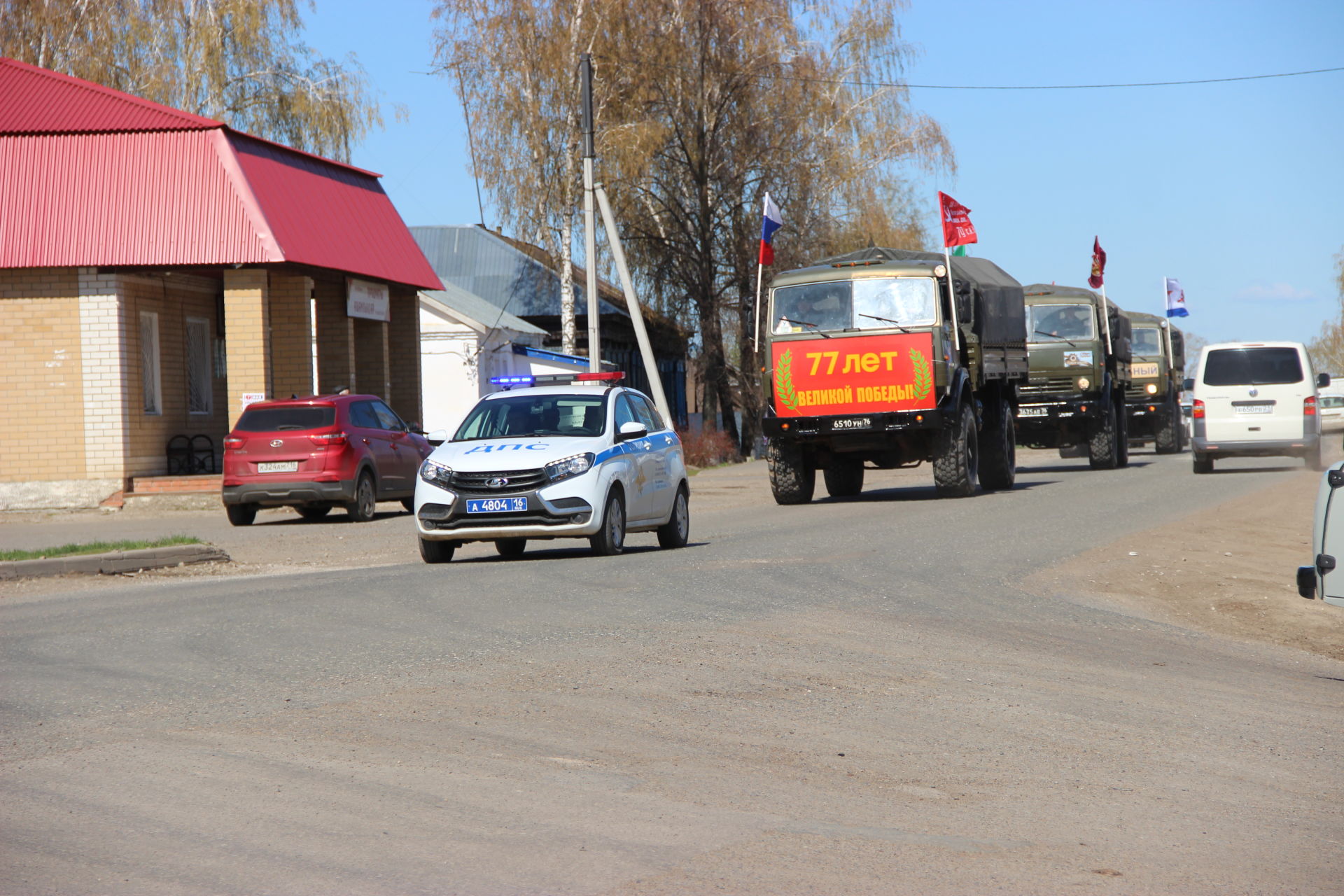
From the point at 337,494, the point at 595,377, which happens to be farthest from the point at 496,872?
the point at 337,494

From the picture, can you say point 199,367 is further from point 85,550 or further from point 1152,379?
point 1152,379

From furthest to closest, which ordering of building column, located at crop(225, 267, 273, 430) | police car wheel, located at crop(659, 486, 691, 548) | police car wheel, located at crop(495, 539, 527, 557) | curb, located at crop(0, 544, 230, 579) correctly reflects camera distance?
building column, located at crop(225, 267, 273, 430)
police car wheel, located at crop(659, 486, 691, 548)
police car wheel, located at crop(495, 539, 527, 557)
curb, located at crop(0, 544, 230, 579)

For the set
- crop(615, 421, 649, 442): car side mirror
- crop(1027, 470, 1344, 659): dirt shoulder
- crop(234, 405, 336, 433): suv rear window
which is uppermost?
crop(234, 405, 336, 433): suv rear window

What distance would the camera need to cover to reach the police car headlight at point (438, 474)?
45.1 ft

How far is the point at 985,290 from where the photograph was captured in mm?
23812

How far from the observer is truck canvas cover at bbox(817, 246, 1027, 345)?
2189 centimetres

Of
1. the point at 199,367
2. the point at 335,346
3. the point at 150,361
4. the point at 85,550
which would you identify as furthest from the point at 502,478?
the point at 199,367

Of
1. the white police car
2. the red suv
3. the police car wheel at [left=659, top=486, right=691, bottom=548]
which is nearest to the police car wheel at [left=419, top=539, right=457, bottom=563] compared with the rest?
the white police car

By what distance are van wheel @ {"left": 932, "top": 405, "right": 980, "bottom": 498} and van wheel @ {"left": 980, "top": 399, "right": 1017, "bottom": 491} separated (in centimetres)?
162

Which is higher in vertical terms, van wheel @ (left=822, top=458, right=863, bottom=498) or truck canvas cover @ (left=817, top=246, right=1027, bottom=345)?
truck canvas cover @ (left=817, top=246, right=1027, bottom=345)

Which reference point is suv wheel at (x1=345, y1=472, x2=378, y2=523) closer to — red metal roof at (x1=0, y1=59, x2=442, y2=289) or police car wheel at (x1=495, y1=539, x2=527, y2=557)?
red metal roof at (x1=0, y1=59, x2=442, y2=289)

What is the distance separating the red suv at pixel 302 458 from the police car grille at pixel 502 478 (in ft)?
25.8

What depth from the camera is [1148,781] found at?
5891 millimetres

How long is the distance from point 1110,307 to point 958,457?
1241cm
